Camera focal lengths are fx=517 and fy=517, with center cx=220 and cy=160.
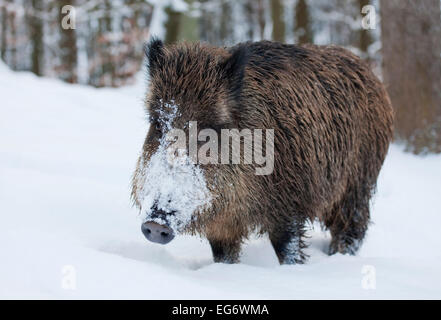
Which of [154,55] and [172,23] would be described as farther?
[172,23]

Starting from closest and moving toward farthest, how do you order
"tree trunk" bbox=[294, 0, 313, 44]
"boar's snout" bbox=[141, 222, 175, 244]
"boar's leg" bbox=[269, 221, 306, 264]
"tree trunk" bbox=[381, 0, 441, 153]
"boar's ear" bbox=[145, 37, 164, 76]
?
"boar's snout" bbox=[141, 222, 175, 244] → "boar's ear" bbox=[145, 37, 164, 76] → "boar's leg" bbox=[269, 221, 306, 264] → "tree trunk" bbox=[381, 0, 441, 153] → "tree trunk" bbox=[294, 0, 313, 44]

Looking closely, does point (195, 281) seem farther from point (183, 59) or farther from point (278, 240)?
point (183, 59)

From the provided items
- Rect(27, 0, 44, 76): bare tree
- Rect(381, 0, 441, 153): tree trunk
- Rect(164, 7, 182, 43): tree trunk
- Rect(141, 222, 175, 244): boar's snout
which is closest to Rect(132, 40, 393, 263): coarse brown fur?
Rect(141, 222, 175, 244): boar's snout

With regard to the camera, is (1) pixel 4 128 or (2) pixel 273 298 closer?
(2) pixel 273 298

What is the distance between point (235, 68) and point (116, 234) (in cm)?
147

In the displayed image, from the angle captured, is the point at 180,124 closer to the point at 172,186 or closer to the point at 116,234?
the point at 172,186

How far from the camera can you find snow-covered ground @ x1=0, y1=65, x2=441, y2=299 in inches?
102

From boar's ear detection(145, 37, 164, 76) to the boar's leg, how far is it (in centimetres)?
140

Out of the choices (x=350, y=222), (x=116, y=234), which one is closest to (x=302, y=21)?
(x=350, y=222)

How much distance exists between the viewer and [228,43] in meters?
4.29

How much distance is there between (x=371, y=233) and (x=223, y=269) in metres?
2.22

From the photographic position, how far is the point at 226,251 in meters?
3.74

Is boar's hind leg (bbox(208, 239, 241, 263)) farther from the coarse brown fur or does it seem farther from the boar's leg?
the boar's leg

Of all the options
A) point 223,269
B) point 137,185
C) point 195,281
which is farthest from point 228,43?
point 195,281
